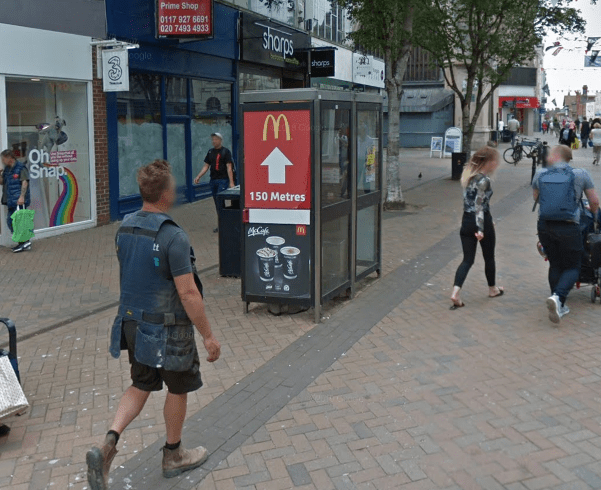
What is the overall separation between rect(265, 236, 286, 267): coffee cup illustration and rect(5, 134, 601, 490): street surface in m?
0.61

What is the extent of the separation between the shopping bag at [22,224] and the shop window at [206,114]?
20.3 feet

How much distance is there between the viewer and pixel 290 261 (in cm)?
695

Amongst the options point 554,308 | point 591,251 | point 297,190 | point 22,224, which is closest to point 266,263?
point 297,190

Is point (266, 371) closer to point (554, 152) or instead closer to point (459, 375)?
point (459, 375)

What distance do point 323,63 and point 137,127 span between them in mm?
8334

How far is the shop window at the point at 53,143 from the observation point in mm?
11523

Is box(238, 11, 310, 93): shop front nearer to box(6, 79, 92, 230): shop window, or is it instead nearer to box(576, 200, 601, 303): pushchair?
box(6, 79, 92, 230): shop window

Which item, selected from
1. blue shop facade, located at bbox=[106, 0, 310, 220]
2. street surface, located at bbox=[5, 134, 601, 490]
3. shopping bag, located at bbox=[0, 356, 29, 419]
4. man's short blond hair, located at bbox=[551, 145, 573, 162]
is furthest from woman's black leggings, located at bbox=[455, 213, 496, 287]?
blue shop facade, located at bbox=[106, 0, 310, 220]

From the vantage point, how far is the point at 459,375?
220 inches

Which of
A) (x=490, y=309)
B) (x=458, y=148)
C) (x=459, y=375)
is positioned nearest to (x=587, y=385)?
(x=459, y=375)

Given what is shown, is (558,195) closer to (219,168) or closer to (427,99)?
(219,168)

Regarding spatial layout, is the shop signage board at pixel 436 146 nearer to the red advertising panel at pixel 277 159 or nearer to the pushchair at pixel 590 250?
the pushchair at pixel 590 250

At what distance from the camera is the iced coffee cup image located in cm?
700

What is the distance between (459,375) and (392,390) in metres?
0.65
